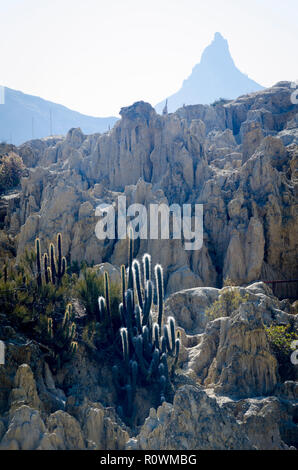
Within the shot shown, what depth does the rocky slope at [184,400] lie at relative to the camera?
8.37m

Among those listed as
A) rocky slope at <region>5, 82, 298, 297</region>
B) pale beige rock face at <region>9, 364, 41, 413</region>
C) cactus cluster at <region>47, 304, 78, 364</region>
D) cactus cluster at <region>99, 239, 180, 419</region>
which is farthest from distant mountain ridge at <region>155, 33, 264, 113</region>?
pale beige rock face at <region>9, 364, 41, 413</region>

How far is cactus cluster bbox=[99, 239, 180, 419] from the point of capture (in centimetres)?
1284

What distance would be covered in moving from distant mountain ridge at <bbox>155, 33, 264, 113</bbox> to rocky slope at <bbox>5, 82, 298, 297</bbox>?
86.1m

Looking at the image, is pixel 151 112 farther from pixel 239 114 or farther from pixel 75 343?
pixel 75 343

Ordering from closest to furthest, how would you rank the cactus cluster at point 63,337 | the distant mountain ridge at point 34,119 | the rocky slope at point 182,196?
the cactus cluster at point 63,337
the rocky slope at point 182,196
the distant mountain ridge at point 34,119

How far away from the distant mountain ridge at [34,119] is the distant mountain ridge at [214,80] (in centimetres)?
2085

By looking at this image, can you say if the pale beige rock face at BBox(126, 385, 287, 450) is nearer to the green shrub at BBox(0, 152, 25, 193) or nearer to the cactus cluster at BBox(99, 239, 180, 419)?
the cactus cluster at BBox(99, 239, 180, 419)

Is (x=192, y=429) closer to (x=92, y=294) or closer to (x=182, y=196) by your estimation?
(x=92, y=294)

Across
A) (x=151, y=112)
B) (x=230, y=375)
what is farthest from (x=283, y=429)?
(x=151, y=112)

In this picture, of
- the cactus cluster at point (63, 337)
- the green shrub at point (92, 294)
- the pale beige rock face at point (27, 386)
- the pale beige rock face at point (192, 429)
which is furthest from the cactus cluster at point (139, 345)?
the pale beige rock face at point (192, 429)

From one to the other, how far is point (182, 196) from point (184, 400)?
95.9 ft

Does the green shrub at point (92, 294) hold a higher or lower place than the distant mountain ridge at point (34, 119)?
lower

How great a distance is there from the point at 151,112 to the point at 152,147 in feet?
13.9

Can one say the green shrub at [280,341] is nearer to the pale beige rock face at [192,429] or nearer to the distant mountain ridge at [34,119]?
the pale beige rock face at [192,429]
